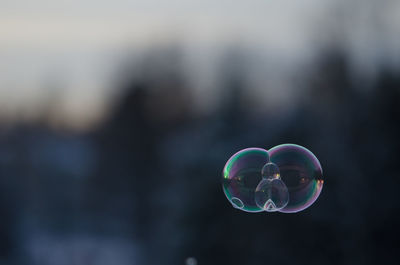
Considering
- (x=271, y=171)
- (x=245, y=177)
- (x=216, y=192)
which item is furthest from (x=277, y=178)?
(x=216, y=192)

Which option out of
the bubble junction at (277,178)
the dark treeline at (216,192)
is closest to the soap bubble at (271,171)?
the bubble junction at (277,178)

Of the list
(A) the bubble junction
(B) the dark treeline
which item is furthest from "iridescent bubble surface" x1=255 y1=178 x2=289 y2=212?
(B) the dark treeline

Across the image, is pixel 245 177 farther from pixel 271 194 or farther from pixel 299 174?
pixel 299 174

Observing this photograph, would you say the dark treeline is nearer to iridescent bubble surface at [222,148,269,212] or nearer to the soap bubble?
iridescent bubble surface at [222,148,269,212]

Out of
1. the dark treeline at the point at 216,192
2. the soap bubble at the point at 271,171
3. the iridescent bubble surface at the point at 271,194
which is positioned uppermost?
the soap bubble at the point at 271,171

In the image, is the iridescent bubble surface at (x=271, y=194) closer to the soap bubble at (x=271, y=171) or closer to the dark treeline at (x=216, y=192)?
the soap bubble at (x=271, y=171)

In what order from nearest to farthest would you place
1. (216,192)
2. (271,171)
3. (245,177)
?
(271,171), (245,177), (216,192)

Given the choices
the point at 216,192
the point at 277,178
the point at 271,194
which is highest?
the point at 277,178

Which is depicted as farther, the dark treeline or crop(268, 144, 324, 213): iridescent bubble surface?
the dark treeline
